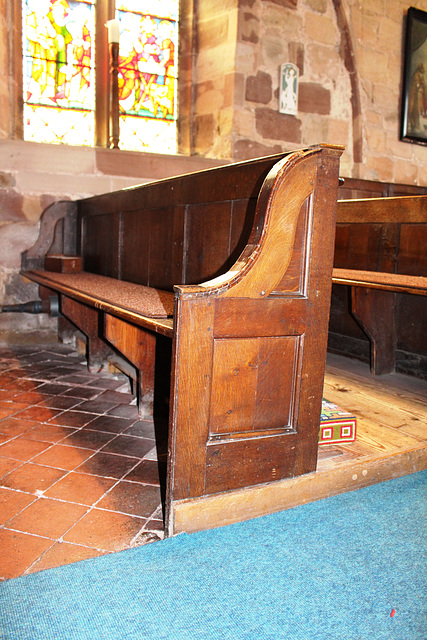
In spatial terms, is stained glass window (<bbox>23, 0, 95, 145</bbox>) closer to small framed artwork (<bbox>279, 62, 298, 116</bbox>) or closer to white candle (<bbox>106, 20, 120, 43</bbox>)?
white candle (<bbox>106, 20, 120, 43</bbox>)

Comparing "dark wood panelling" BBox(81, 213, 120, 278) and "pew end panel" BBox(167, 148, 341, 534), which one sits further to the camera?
"dark wood panelling" BBox(81, 213, 120, 278)

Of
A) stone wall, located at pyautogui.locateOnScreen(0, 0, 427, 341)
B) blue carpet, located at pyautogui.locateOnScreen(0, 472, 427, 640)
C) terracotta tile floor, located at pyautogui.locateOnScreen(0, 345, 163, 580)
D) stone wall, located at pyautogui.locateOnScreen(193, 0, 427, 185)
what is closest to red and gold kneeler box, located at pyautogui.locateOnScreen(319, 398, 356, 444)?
blue carpet, located at pyautogui.locateOnScreen(0, 472, 427, 640)

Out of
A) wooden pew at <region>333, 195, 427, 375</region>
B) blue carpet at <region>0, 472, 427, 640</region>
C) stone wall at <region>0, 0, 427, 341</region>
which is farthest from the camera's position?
stone wall at <region>0, 0, 427, 341</region>

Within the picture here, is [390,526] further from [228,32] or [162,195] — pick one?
[228,32]

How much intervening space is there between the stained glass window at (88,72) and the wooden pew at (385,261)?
2.83 metres

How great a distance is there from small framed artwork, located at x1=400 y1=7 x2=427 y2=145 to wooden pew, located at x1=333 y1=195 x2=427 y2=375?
3223 millimetres

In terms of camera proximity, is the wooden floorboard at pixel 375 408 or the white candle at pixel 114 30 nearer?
the wooden floorboard at pixel 375 408

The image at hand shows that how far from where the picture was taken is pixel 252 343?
69.4 inches

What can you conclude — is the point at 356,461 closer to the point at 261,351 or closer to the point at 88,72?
the point at 261,351

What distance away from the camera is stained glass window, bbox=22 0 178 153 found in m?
5.20

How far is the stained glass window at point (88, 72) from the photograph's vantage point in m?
5.20

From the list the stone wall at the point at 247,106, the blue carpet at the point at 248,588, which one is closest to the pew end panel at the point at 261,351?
the blue carpet at the point at 248,588

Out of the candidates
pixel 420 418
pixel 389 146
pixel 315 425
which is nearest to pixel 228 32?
pixel 389 146

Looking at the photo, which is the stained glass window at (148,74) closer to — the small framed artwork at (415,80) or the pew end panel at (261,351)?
the small framed artwork at (415,80)
